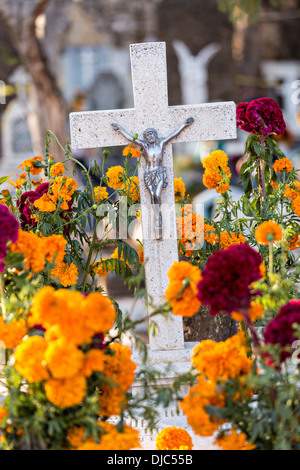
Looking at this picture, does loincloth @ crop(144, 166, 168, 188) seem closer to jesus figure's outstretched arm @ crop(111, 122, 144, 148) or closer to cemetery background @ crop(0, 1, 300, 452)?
jesus figure's outstretched arm @ crop(111, 122, 144, 148)

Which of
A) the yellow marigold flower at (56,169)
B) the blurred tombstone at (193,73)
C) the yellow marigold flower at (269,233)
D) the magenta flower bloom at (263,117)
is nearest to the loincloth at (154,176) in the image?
the yellow marigold flower at (56,169)

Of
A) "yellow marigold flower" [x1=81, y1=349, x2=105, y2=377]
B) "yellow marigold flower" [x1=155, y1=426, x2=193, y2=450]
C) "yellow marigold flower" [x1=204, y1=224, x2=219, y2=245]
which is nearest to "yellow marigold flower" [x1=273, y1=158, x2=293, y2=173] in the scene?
"yellow marigold flower" [x1=204, y1=224, x2=219, y2=245]

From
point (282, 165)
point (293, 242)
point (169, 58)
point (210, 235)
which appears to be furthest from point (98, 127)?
point (169, 58)

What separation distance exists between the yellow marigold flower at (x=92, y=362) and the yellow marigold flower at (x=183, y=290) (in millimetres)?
Answer: 230

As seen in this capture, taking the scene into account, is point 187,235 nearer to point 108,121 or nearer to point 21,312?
point 108,121

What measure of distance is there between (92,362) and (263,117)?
171 centimetres

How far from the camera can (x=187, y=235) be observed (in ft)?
9.66

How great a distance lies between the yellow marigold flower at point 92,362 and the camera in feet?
4.71

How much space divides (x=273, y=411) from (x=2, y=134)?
17.1 m

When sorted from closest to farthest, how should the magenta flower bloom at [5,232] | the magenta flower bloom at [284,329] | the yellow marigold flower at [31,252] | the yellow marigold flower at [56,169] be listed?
the magenta flower bloom at [284,329]
the magenta flower bloom at [5,232]
the yellow marigold flower at [31,252]
the yellow marigold flower at [56,169]

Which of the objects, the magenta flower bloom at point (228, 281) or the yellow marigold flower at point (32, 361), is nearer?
the yellow marigold flower at point (32, 361)

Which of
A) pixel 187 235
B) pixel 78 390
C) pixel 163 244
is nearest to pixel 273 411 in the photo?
pixel 78 390

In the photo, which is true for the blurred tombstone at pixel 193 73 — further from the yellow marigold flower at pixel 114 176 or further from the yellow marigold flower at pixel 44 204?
the yellow marigold flower at pixel 44 204

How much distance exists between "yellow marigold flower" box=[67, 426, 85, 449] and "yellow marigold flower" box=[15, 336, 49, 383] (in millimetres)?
181
